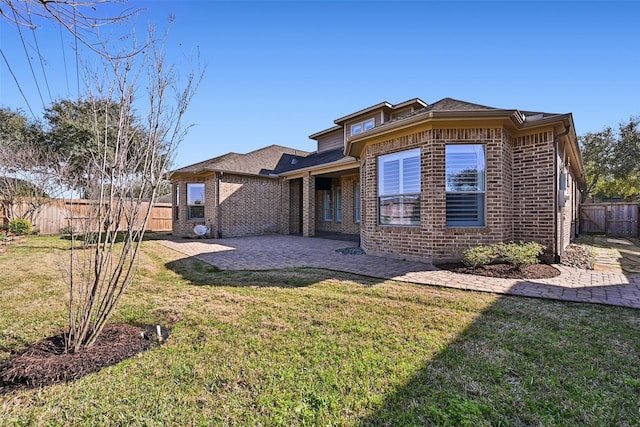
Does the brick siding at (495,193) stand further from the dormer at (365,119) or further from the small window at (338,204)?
the small window at (338,204)

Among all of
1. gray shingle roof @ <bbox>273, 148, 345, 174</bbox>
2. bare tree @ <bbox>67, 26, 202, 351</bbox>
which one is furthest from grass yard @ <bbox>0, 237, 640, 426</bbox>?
gray shingle roof @ <bbox>273, 148, 345, 174</bbox>

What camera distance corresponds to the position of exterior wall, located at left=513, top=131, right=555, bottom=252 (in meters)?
6.68

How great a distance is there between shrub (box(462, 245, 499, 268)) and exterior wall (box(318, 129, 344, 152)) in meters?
10.3

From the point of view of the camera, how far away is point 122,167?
2545 millimetres

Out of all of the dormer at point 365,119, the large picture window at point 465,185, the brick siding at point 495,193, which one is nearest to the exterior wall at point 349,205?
the dormer at point 365,119

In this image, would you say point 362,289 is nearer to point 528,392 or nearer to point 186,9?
point 528,392

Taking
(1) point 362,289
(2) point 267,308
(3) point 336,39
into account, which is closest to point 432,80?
(3) point 336,39

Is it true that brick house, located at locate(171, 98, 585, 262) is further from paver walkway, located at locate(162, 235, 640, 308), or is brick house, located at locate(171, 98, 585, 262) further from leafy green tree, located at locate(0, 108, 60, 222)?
leafy green tree, located at locate(0, 108, 60, 222)

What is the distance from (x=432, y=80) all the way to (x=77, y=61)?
1041cm

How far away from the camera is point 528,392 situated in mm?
2113

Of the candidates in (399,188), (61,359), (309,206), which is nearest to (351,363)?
(61,359)

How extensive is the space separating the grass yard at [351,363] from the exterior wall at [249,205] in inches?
374

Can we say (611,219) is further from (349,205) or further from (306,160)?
(306,160)

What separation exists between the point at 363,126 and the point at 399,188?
675 centimetres
